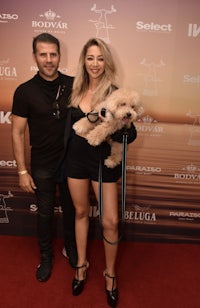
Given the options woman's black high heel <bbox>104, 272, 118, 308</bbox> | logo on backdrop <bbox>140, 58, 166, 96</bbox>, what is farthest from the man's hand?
logo on backdrop <bbox>140, 58, 166, 96</bbox>

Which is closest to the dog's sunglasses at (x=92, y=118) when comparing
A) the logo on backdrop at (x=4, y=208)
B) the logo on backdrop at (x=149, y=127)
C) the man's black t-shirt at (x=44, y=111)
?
the man's black t-shirt at (x=44, y=111)

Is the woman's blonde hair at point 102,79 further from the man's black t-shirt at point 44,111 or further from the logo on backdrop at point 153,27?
the logo on backdrop at point 153,27

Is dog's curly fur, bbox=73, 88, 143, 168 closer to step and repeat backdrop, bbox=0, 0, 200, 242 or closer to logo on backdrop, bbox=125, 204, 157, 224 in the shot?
step and repeat backdrop, bbox=0, 0, 200, 242

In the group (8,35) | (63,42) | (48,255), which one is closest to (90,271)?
(48,255)

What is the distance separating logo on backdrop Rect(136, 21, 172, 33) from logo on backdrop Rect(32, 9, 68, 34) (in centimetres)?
56

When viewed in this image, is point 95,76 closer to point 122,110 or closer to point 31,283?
point 122,110

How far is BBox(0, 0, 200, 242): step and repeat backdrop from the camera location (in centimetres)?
234

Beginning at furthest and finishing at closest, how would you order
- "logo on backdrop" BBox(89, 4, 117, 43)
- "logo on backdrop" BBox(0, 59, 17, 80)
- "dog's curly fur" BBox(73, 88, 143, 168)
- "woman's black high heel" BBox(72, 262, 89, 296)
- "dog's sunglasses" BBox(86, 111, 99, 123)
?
"logo on backdrop" BBox(0, 59, 17, 80) < "logo on backdrop" BBox(89, 4, 117, 43) < "woman's black high heel" BBox(72, 262, 89, 296) < "dog's sunglasses" BBox(86, 111, 99, 123) < "dog's curly fur" BBox(73, 88, 143, 168)

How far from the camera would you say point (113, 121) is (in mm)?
1693

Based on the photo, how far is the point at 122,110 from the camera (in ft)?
5.34

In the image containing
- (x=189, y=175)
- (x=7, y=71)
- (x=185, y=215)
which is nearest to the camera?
(x=7, y=71)

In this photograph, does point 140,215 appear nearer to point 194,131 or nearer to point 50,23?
point 194,131

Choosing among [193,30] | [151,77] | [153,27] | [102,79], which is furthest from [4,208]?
[193,30]

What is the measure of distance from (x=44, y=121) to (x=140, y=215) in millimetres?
1269
